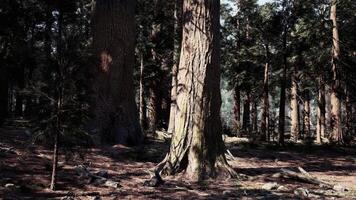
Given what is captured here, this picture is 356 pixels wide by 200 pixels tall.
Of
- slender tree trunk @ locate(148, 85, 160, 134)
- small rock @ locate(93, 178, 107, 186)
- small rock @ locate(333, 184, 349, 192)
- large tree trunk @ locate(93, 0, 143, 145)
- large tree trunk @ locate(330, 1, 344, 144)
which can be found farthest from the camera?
slender tree trunk @ locate(148, 85, 160, 134)

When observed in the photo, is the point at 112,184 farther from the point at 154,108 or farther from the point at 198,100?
the point at 154,108

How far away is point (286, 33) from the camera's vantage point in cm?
2430

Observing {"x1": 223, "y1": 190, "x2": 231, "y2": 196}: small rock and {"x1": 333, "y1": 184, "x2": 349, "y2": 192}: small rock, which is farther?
{"x1": 333, "y1": 184, "x2": 349, "y2": 192}: small rock

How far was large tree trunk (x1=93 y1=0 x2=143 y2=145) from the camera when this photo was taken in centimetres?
1184

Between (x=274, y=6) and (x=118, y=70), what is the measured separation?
16.0 meters

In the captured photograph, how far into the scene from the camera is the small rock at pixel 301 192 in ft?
24.0

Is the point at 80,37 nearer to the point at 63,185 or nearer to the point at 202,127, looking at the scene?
the point at 63,185

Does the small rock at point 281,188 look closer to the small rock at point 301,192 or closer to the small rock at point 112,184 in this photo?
the small rock at point 301,192

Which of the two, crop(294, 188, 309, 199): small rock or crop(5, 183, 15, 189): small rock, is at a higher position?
crop(5, 183, 15, 189): small rock

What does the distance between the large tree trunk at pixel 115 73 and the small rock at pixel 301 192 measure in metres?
5.80

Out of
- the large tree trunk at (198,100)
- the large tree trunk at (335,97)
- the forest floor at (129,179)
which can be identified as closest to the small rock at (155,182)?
the forest floor at (129,179)

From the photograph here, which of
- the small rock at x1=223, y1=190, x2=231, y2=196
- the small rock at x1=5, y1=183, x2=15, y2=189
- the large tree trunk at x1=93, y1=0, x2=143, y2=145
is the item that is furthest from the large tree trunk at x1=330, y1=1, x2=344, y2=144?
the small rock at x1=5, y1=183, x2=15, y2=189

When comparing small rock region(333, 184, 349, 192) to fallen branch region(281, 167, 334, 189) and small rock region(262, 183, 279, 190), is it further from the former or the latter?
small rock region(262, 183, 279, 190)

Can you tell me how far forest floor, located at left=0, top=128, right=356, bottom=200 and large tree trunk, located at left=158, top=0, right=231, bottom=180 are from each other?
464mm
